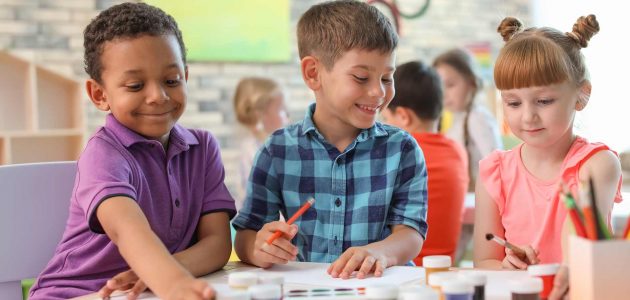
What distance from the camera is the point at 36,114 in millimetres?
4875

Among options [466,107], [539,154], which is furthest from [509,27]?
[466,107]

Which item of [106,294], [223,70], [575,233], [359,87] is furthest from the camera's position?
[223,70]

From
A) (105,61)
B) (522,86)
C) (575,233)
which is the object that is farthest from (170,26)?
(575,233)

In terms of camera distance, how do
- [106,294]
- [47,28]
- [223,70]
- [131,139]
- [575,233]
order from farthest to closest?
[223,70] → [47,28] → [131,139] → [106,294] → [575,233]

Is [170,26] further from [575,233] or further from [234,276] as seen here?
[575,233]

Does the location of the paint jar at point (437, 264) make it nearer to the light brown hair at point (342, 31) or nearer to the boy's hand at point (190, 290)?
the boy's hand at point (190, 290)

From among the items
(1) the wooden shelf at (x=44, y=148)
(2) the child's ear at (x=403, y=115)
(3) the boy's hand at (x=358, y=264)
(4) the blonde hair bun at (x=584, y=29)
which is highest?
(4) the blonde hair bun at (x=584, y=29)

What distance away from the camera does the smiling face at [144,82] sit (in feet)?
4.92

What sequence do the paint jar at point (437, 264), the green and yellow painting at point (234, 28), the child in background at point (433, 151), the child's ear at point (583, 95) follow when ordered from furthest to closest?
the green and yellow painting at point (234, 28) < the child in background at point (433, 151) < the child's ear at point (583, 95) < the paint jar at point (437, 264)

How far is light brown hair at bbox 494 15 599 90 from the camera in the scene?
5.10 feet

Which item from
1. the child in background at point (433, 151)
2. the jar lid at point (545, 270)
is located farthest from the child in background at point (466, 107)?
the jar lid at point (545, 270)

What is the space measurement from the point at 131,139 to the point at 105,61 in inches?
5.9

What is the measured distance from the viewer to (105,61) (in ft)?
5.01

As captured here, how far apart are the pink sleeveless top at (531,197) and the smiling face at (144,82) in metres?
0.65
